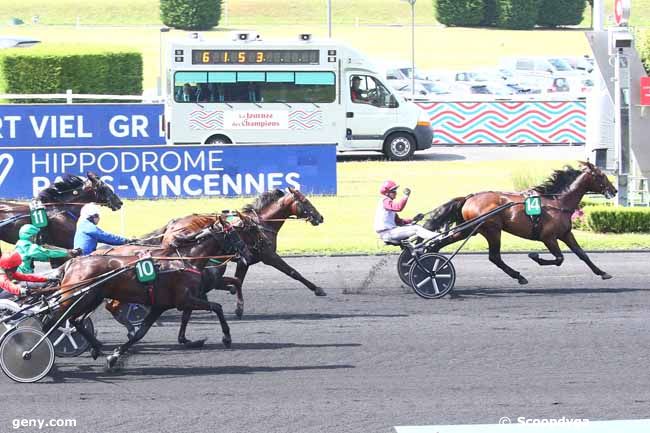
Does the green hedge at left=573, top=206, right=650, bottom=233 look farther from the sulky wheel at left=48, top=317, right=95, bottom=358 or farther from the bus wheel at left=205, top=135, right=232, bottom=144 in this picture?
the bus wheel at left=205, top=135, right=232, bottom=144

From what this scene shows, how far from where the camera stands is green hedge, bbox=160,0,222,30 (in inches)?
2768

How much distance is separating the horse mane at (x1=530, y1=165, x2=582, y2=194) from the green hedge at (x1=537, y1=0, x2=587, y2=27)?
196 feet

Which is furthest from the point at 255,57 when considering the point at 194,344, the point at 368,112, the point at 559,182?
the point at 194,344

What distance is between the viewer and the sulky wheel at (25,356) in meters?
10.5

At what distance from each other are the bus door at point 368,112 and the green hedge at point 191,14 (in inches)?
1591

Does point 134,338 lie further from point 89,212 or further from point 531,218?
point 531,218

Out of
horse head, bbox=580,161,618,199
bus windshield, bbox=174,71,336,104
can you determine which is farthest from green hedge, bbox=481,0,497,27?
horse head, bbox=580,161,618,199

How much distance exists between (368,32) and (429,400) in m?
63.8

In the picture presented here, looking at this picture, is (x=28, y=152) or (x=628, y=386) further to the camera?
(x=28, y=152)

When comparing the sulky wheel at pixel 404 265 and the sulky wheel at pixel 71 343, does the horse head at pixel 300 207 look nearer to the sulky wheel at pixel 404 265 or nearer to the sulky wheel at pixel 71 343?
the sulky wheel at pixel 404 265

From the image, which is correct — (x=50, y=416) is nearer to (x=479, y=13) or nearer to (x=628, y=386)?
(x=628, y=386)

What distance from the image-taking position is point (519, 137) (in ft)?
115

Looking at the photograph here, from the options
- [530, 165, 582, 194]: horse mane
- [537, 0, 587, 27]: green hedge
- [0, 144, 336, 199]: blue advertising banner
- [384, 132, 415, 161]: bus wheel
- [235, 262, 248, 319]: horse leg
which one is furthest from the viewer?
[537, 0, 587, 27]: green hedge

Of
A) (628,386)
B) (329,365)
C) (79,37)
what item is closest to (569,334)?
(628,386)
